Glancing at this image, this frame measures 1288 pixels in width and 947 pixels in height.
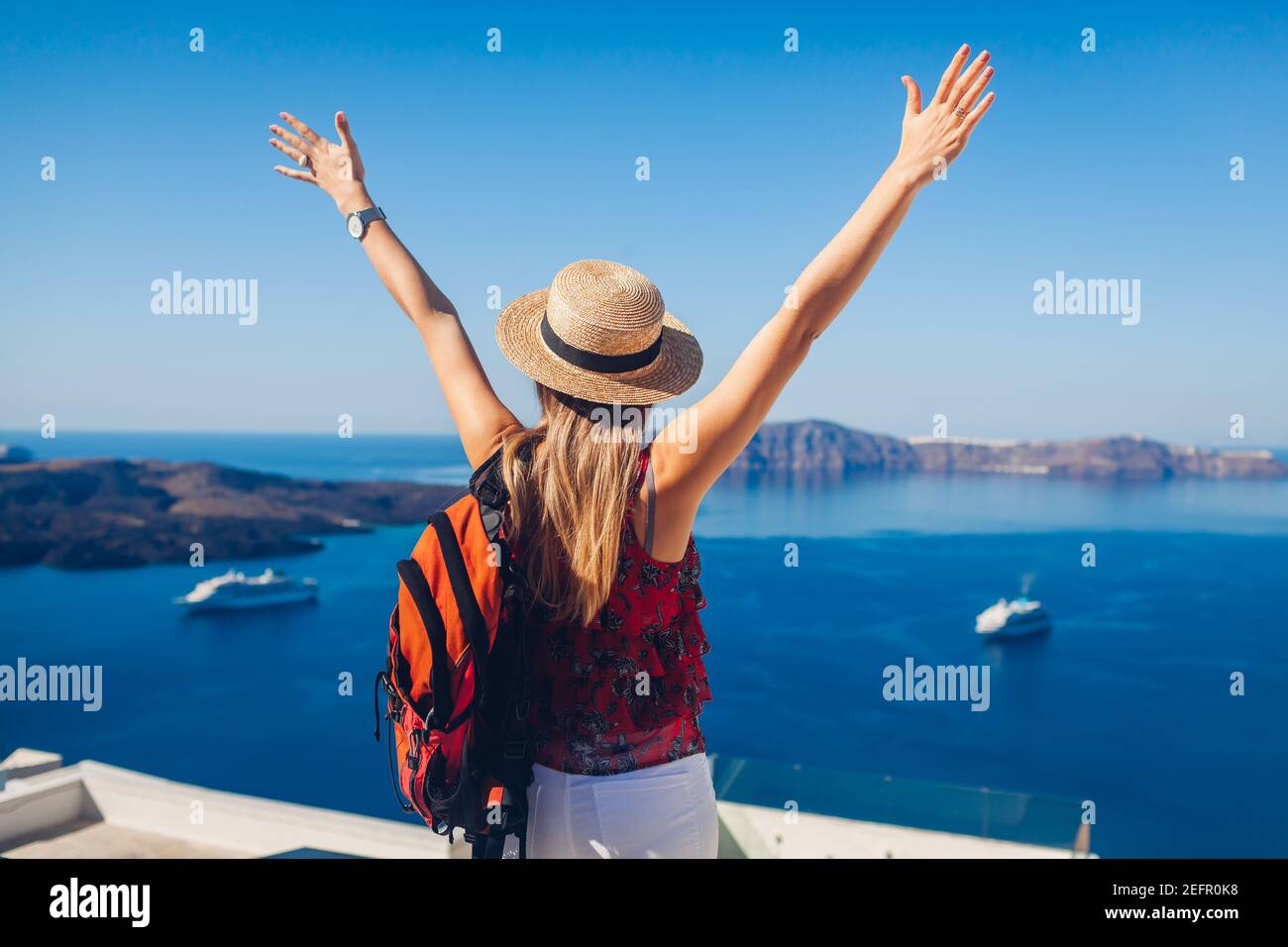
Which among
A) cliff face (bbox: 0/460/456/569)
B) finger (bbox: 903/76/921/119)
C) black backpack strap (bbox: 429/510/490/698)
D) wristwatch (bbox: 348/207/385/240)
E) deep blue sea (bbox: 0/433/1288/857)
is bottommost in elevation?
deep blue sea (bbox: 0/433/1288/857)

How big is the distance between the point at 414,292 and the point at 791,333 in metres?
0.63

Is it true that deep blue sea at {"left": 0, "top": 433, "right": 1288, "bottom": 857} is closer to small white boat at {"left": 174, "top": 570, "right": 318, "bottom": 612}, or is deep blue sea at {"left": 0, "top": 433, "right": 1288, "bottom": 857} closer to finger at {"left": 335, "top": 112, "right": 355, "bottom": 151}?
small white boat at {"left": 174, "top": 570, "right": 318, "bottom": 612}

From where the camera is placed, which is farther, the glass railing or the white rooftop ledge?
the glass railing

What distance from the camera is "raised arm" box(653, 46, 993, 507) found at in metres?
0.87

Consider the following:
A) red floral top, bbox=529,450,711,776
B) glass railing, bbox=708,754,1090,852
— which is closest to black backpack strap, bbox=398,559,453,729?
red floral top, bbox=529,450,711,776

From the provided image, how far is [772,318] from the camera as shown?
0.89 metres

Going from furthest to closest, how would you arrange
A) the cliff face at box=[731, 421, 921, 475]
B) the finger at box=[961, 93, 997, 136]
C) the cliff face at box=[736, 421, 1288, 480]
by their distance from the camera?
the cliff face at box=[731, 421, 921, 475], the cliff face at box=[736, 421, 1288, 480], the finger at box=[961, 93, 997, 136]

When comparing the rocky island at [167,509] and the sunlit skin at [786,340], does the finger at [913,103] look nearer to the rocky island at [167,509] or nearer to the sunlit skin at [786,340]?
the sunlit skin at [786,340]

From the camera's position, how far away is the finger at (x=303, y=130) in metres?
1.43

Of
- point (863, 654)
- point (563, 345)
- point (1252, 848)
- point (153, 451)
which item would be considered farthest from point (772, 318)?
point (153, 451)

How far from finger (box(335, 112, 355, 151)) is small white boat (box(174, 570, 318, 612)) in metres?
45.7

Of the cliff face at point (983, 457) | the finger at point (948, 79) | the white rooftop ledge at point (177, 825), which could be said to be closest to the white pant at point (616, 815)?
the finger at point (948, 79)

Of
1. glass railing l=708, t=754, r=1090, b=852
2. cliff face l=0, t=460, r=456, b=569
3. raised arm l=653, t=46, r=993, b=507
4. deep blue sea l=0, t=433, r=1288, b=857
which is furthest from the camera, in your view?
cliff face l=0, t=460, r=456, b=569
